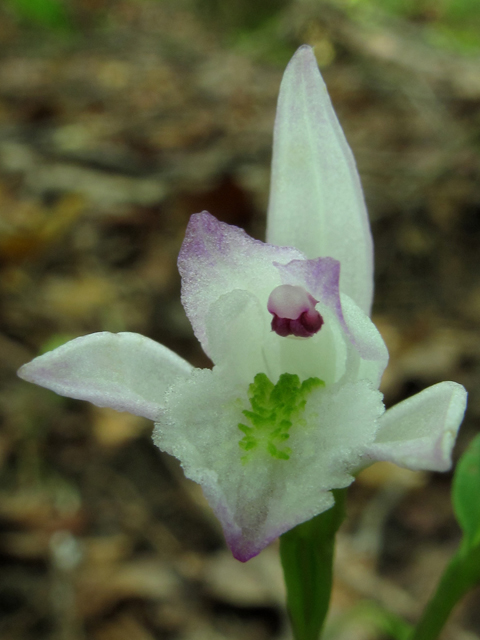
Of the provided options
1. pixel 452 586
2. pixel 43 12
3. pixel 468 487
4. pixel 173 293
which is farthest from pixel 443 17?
pixel 452 586

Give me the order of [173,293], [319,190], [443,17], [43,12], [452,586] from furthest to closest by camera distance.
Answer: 1. [443,17]
2. [43,12]
3. [173,293]
4. [452,586]
5. [319,190]

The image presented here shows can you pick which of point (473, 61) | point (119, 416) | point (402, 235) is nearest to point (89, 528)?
point (119, 416)

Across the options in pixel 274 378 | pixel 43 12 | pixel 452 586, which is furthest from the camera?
pixel 43 12

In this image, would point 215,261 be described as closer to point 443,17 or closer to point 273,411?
point 273,411

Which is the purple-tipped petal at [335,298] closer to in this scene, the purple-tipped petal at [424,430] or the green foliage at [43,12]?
the purple-tipped petal at [424,430]

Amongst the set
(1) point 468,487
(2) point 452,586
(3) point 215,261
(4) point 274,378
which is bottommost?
(2) point 452,586

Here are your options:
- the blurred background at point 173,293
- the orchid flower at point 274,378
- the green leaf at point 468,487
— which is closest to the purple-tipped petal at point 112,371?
the orchid flower at point 274,378

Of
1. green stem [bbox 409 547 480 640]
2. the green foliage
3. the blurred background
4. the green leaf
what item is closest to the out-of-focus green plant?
the blurred background
